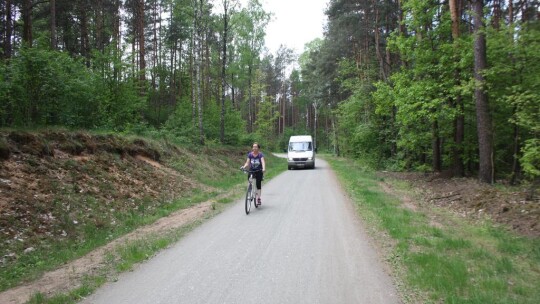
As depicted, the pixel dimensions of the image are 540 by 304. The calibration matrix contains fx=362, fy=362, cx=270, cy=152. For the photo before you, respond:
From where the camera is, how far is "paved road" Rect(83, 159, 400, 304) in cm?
484

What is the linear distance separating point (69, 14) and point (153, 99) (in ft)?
36.5

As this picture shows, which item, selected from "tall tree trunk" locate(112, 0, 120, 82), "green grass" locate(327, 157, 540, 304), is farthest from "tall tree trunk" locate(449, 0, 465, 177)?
"tall tree trunk" locate(112, 0, 120, 82)

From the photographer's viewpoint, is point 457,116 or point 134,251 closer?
point 134,251

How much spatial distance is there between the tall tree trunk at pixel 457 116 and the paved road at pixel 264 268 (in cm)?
831

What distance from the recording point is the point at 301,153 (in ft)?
87.9

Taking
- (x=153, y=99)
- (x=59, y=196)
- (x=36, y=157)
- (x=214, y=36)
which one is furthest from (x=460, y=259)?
(x=214, y=36)

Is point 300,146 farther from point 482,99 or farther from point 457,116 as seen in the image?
point 482,99

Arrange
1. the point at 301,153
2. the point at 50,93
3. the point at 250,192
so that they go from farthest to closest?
the point at 301,153 → the point at 50,93 → the point at 250,192

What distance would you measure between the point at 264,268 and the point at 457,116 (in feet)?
41.4

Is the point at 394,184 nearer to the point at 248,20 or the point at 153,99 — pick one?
the point at 248,20

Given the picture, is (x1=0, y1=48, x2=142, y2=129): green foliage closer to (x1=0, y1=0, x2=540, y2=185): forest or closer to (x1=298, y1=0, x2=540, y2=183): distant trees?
(x1=0, y1=0, x2=540, y2=185): forest

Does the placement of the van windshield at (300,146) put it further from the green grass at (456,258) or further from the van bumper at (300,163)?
the green grass at (456,258)

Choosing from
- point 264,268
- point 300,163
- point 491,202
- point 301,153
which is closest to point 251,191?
point 264,268

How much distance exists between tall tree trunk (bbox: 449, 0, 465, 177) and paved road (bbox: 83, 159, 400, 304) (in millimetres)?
8315
